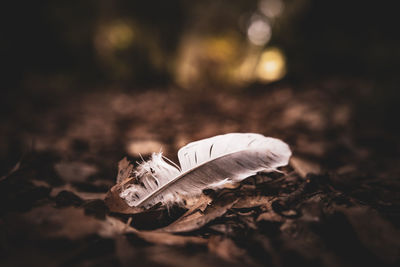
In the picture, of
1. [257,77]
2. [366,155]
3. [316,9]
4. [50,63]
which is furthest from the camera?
[50,63]

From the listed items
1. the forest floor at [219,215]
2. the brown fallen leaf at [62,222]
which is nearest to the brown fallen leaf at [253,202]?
the forest floor at [219,215]

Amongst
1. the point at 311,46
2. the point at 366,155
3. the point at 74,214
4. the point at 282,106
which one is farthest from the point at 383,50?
the point at 74,214

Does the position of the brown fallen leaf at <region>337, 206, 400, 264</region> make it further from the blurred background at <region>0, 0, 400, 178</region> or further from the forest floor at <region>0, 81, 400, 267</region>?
the blurred background at <region>0, 0, 400, 178</region>

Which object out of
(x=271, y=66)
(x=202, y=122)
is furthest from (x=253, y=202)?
(x=271, y=66)

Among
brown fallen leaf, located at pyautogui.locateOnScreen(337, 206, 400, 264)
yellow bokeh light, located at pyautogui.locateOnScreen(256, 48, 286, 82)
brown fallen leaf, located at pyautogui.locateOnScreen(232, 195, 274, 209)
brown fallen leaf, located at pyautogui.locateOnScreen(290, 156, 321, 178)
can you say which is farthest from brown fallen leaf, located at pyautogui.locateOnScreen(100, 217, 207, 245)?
yellow bokeh light, located at pyautogui.locateOnScreen(256, 48, 286, 82)

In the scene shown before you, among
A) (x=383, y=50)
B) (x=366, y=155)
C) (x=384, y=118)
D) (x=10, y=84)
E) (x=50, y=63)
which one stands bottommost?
(x=366, y=155)

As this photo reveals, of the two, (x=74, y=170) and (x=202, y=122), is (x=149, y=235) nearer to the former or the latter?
(x=74, y=170)

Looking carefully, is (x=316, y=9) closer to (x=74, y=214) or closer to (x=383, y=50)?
(x=383, y=50)
